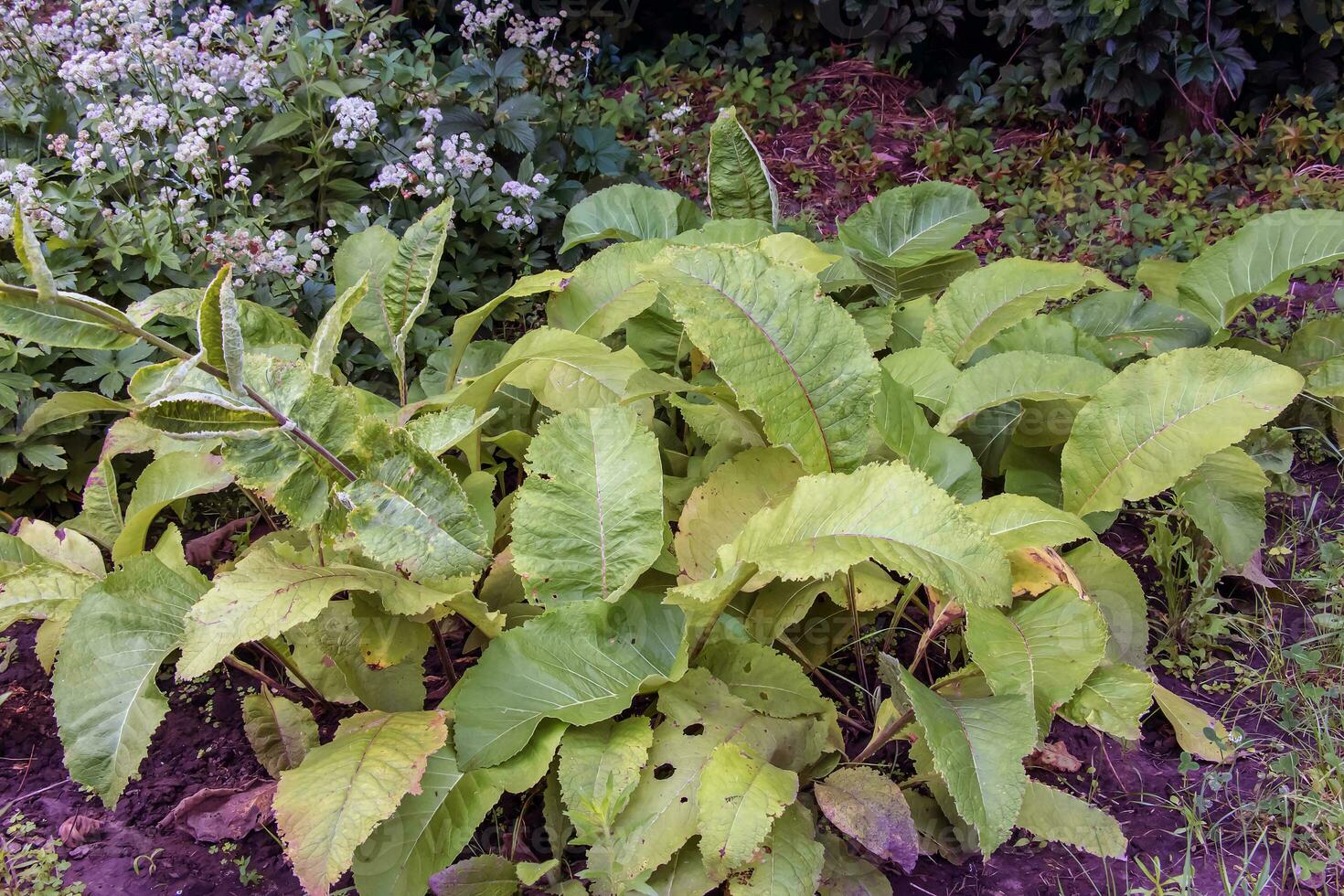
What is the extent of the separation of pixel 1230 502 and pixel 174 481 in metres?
2.30

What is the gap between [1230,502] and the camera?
228 cm

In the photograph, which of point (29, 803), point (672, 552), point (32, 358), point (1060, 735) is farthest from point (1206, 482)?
point (32, 358)

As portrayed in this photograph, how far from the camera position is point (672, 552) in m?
2.25

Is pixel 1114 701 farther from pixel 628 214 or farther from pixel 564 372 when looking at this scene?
pixel 628 214

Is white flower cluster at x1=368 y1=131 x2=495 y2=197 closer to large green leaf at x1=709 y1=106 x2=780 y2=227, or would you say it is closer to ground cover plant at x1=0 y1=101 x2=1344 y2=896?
ground cover plant at x1=0 y1=101 x2=1344 y2=896

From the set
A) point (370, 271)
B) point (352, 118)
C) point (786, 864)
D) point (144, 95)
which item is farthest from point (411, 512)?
point (144, 95)

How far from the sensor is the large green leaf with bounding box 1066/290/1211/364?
2650mm

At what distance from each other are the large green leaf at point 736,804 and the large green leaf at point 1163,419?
0.91 metres

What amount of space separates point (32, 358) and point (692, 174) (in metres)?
2.68

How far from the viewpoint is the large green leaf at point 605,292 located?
2549 mm

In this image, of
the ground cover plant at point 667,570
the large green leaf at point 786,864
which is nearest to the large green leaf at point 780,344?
the ground cover plant at point 667,570

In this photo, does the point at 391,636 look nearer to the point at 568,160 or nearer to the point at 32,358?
the point at 32,358

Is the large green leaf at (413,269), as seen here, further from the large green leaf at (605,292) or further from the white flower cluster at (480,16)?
the white flower cluster at (480,16)

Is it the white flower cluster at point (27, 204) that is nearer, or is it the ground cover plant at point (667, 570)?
the ground cover plant at point (667, 570)
